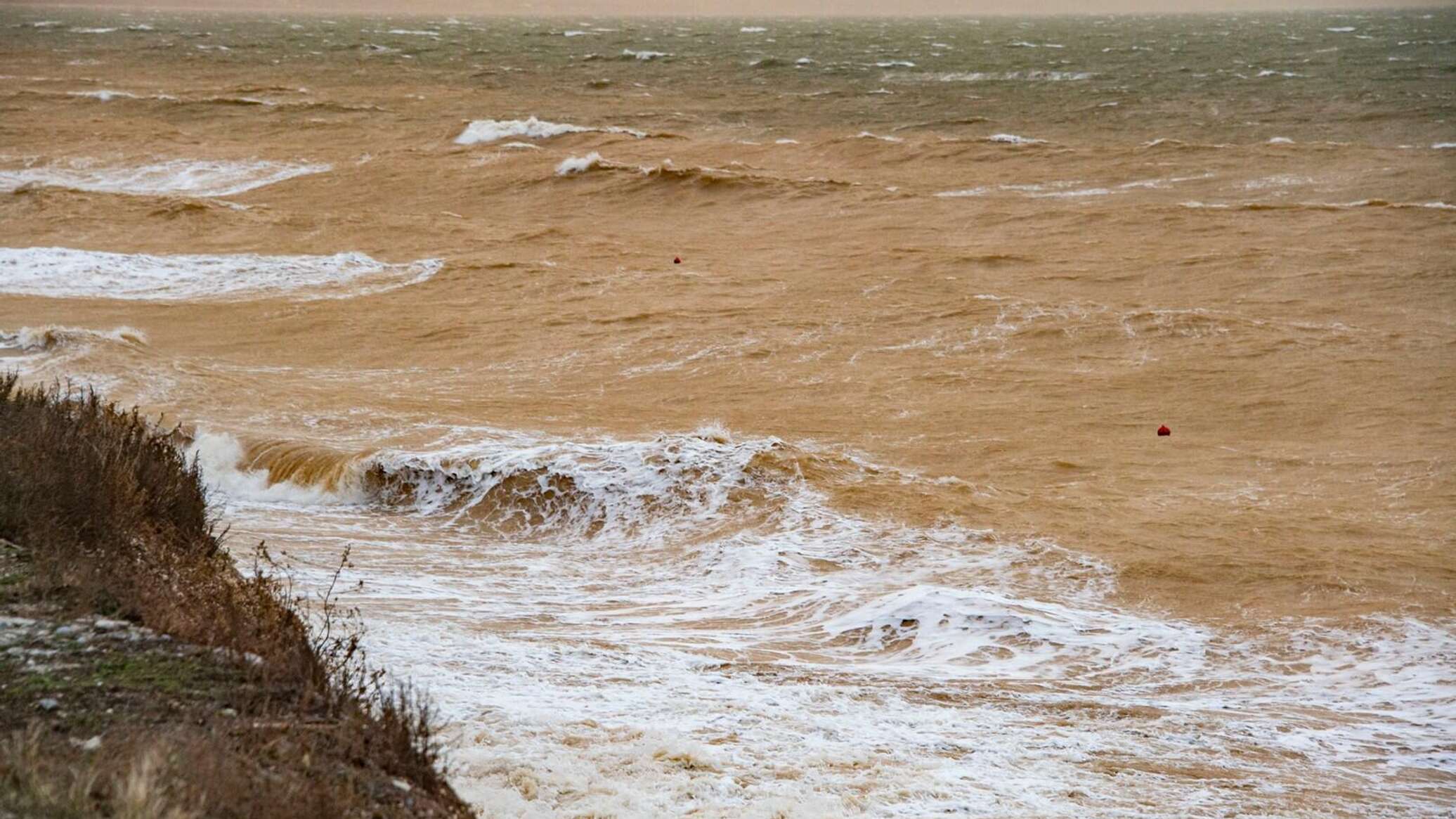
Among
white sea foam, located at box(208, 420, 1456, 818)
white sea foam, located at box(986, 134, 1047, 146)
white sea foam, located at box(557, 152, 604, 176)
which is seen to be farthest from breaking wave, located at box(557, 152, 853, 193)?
white sea foam, located at box(208, 420, 1456, 818)

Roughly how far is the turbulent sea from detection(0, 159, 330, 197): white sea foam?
0.62 ft

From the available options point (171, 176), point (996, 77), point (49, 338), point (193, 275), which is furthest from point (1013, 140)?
point (49, 338)

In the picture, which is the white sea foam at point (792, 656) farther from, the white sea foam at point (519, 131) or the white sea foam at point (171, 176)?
the white sea foam at point (519, 131)

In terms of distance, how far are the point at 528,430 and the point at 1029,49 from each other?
69215 mm

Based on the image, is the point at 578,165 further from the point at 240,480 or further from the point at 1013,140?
the point at 240,480

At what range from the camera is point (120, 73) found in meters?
57.7

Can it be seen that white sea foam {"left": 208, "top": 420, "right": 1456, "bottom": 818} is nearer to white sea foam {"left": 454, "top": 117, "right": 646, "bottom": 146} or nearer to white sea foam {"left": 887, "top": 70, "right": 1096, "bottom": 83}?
white sea foam {"left": 454, "top": 117, "right": 646, "bottom": 146}

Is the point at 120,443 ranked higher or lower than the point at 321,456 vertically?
higher

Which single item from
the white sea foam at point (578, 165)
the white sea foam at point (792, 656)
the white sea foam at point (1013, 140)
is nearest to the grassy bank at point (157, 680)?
the white sea foam at point (792, 656)

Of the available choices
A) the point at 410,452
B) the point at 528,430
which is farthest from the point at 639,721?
the point at 528,430

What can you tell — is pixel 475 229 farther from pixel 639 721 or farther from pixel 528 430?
pixel 639 721

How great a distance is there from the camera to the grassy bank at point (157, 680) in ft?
10.3

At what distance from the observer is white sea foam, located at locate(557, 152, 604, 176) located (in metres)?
29.2

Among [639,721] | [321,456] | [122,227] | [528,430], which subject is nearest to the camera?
[639,721]
